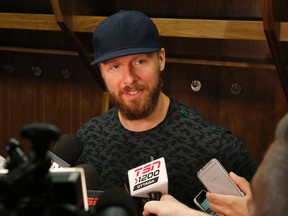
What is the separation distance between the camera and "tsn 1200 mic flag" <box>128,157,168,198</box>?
1351 mm

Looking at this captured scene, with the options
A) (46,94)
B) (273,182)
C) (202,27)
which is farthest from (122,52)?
(46,94)

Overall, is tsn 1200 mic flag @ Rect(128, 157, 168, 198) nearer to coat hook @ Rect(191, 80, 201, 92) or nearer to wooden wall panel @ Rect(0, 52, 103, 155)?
coat hook @ Rect(191, 80, 201, 92)

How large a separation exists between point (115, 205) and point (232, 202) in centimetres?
79

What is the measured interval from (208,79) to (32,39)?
3.85ft

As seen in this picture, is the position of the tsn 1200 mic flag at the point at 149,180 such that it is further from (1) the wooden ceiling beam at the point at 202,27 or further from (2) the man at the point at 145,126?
(1) the wooden ceiling beam at the point at 202,27

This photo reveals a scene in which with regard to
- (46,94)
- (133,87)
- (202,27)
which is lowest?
(46,94)

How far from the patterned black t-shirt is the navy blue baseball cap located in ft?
0.84

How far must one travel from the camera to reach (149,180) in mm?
1362

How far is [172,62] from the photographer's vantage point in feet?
9.15

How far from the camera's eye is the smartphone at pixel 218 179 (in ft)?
4.45

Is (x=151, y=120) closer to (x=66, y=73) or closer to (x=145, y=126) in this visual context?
(x=145, y=126)

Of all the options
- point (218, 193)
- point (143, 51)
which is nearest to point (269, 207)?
point (218, 193)

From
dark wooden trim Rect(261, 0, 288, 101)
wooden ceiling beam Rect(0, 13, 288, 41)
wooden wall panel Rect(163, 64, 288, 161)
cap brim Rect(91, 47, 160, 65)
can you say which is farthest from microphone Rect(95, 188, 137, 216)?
wooden wall panel Rect(163, 64, 288, 161)

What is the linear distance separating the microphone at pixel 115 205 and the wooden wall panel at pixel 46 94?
97.7 inches
